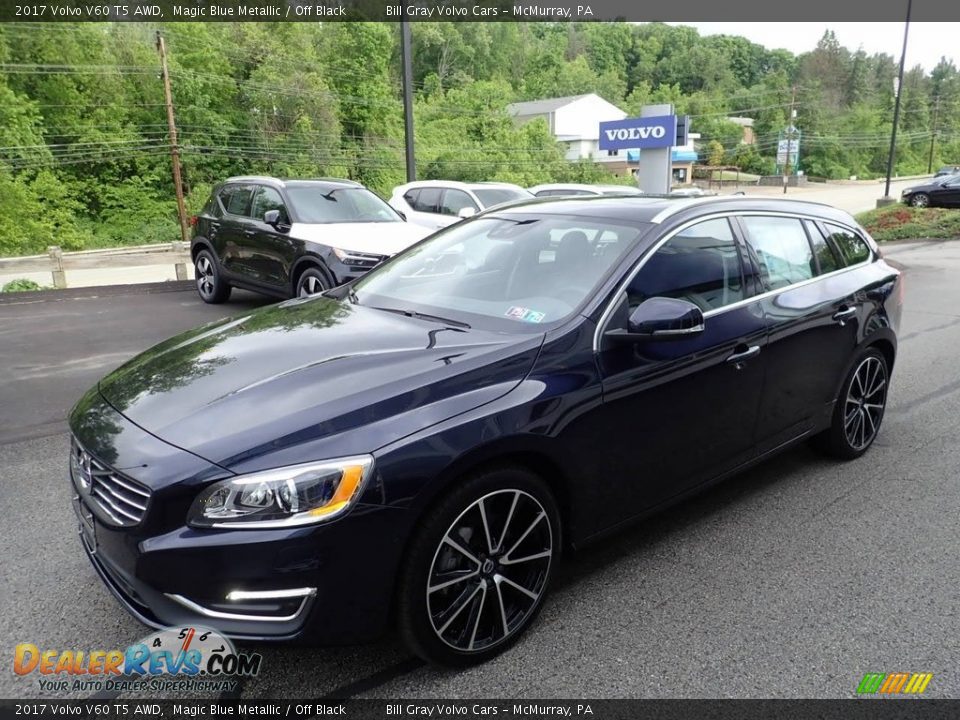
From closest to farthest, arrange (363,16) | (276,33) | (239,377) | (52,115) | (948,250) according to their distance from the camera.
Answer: (239,377) → (948,250) → (52,115) → (276,33) → (363,16)

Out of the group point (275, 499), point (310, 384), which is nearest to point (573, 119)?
point (310, 384)

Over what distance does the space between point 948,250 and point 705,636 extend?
19.0m

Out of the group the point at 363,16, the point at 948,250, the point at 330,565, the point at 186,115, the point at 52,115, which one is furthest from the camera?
the point at 363,16

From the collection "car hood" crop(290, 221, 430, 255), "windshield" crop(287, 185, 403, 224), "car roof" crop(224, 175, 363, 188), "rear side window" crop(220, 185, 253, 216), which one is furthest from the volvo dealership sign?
"rear side window" crop(220, 185, 253, 216)

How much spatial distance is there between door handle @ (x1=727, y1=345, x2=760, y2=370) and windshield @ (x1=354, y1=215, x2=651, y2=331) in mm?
743

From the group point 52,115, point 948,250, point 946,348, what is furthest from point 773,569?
point 52,115

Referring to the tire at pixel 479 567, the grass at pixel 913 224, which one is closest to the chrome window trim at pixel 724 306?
the tire at pixel 479 567

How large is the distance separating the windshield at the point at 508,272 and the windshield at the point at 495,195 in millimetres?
10402

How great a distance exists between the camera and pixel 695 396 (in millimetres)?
3332

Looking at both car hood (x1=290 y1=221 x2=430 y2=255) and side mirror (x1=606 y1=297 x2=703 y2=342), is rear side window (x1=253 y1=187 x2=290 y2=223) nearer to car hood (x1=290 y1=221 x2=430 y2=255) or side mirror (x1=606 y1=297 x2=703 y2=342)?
car hood (x1=290 y1=221 x2=430 y2=255)

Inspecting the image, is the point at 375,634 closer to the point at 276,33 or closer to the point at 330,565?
the point at 330,565

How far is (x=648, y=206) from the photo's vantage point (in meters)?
3.68

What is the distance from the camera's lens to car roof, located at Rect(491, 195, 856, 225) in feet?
11.7

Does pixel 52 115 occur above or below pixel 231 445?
above
